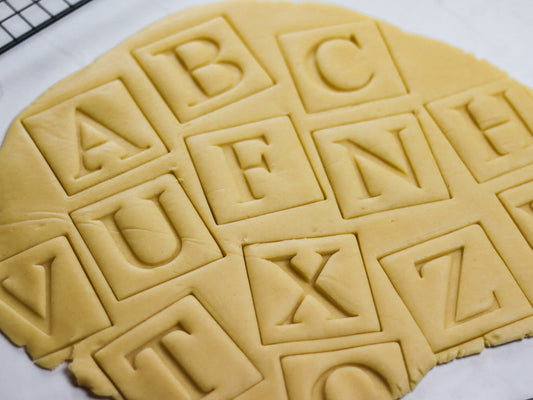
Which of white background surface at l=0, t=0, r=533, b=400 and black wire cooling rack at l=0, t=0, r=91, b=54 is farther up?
black wire cooling rack at l=0, t=0, r=91, b=54

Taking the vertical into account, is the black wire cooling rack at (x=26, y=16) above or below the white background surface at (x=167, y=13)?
above

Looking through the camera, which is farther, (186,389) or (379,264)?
(379,264)

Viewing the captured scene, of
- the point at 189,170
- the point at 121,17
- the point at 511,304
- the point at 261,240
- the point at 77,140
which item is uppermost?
the point at 121,17

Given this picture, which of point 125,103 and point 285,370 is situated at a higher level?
point 125,103

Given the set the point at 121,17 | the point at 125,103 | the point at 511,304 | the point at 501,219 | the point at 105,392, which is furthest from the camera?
the point at 121,17

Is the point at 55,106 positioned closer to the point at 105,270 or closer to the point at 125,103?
the point at 125,103

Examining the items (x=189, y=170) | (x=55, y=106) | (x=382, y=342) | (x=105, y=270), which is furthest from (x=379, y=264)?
(x=55, y=106)

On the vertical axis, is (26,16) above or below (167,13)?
above

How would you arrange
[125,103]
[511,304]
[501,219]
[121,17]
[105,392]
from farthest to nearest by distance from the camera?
[121,17] → [125,103] → [501,219] → [511,304] → [105,392]
